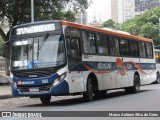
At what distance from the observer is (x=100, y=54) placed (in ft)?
60.5

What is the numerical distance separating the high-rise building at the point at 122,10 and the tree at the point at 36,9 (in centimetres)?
14109

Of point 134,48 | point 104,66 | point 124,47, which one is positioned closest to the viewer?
point 104,66

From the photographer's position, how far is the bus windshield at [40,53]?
15.4 meters

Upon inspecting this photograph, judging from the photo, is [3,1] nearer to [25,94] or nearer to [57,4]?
[57,4]

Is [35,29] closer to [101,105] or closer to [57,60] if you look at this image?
[57,60]

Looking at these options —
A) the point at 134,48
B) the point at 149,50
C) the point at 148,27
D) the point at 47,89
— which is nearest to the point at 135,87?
the point at 134,48

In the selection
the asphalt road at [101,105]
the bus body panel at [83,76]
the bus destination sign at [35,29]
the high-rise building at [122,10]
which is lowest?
the asphalt road at [101,105]

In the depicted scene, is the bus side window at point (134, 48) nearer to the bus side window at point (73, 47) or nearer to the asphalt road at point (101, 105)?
the asphalt road at point (101, 105)

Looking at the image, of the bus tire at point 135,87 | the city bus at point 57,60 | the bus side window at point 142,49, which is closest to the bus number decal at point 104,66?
the city bus at point 57,60

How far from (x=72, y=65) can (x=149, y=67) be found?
413 inches

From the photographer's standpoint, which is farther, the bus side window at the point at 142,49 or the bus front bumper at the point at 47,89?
the bus side window at the point at 142,49

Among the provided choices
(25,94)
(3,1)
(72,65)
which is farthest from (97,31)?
(3,1)

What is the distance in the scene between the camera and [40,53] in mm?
15516

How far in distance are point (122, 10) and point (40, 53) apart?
173m
